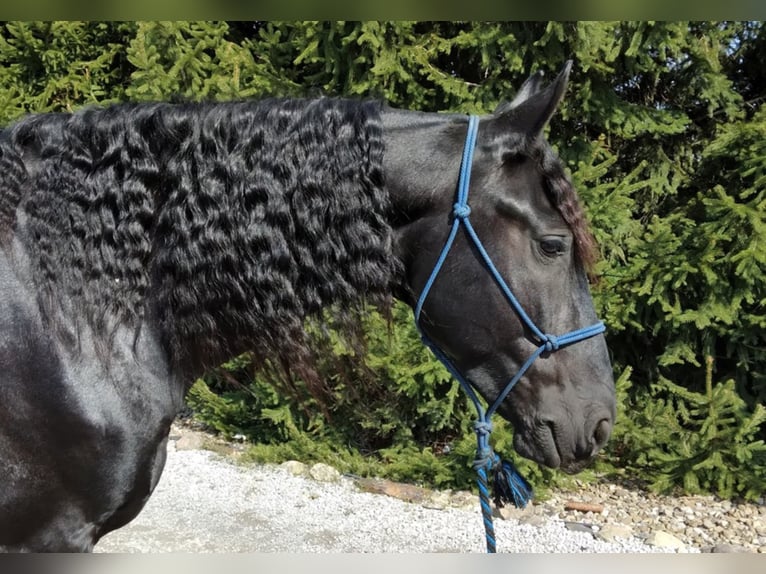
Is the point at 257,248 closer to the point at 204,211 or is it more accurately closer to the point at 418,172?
the point at 204,211

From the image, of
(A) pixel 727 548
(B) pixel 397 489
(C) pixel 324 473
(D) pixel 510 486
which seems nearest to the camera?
(D) pixel 510 486

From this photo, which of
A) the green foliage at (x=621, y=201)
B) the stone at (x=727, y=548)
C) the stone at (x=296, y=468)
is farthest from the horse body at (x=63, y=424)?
the stone at (x=727, y=548)

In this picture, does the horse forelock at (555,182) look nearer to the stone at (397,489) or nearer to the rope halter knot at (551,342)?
the rope halter knot at (551,342)

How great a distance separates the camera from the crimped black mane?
4.93 feet

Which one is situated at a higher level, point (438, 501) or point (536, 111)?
point (536, 111)

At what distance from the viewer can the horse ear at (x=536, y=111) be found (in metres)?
1.45

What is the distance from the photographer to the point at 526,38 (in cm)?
440

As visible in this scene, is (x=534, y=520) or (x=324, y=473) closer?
(x=534, y=520)

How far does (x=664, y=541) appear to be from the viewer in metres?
3.79

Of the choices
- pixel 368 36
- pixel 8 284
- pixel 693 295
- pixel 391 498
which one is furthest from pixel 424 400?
pixel 8 284

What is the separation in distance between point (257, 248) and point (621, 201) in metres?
3.47

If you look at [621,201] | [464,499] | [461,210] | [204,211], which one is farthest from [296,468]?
[461,210]

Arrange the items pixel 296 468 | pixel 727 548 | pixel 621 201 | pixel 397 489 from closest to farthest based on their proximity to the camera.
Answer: pixel 727 548 → pixel 621 201 → pixel 397 489 → pixel 296 468

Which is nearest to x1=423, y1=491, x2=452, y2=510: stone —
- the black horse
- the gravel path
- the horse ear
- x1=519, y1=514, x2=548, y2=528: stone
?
the gravel path
